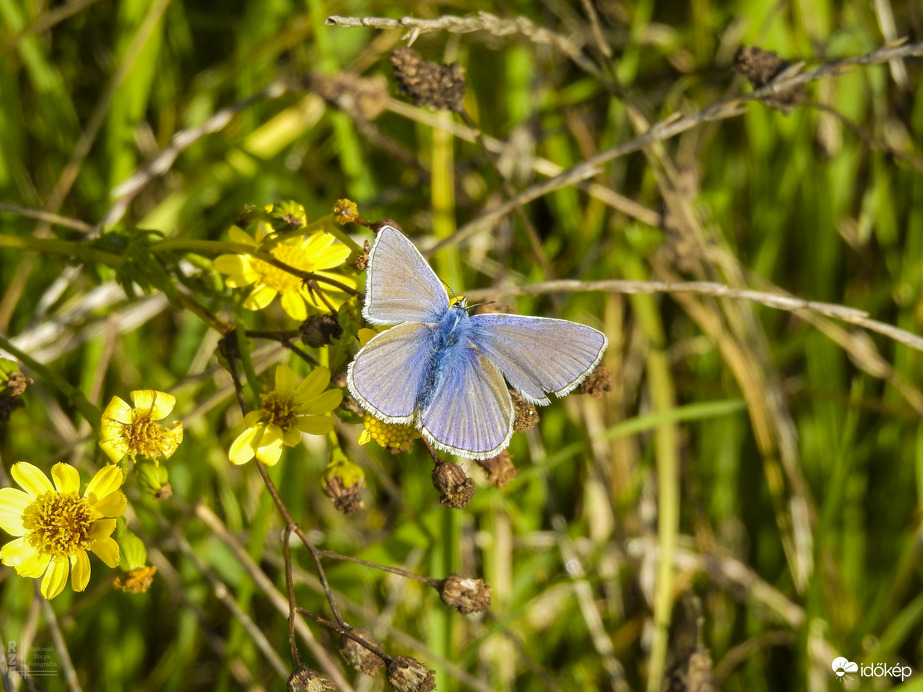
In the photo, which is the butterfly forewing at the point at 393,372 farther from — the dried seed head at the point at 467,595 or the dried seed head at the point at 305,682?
the dried seed head at the point at 305,682

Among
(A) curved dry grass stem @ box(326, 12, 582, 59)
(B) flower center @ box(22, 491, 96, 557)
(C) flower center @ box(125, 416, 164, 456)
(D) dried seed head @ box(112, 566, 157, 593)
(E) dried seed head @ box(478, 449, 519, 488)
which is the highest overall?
(A) curved dry grass stem @ box(326, 12, 582, 59)

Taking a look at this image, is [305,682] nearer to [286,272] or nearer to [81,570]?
[81,570]

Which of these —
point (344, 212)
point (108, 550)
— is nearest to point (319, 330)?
point (344, 212)

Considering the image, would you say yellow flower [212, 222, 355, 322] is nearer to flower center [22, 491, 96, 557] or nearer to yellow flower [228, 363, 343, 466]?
yellow flower [228, 363, 343, 466]

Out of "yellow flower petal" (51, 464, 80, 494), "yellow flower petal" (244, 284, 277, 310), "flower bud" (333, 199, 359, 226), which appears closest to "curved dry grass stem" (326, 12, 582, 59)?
"flower bud" (333, 199, 359, 226)

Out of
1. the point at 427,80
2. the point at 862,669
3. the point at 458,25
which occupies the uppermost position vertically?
the point at 458,25

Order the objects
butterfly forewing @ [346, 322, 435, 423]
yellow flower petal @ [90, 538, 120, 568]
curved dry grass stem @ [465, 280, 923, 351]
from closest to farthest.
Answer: butterfly forewing @ [346, 322, 435, 423], yellow flower petal @ [90, 538, 120, 568], curved dry grass stem @ [465, 280, 923, 351]
